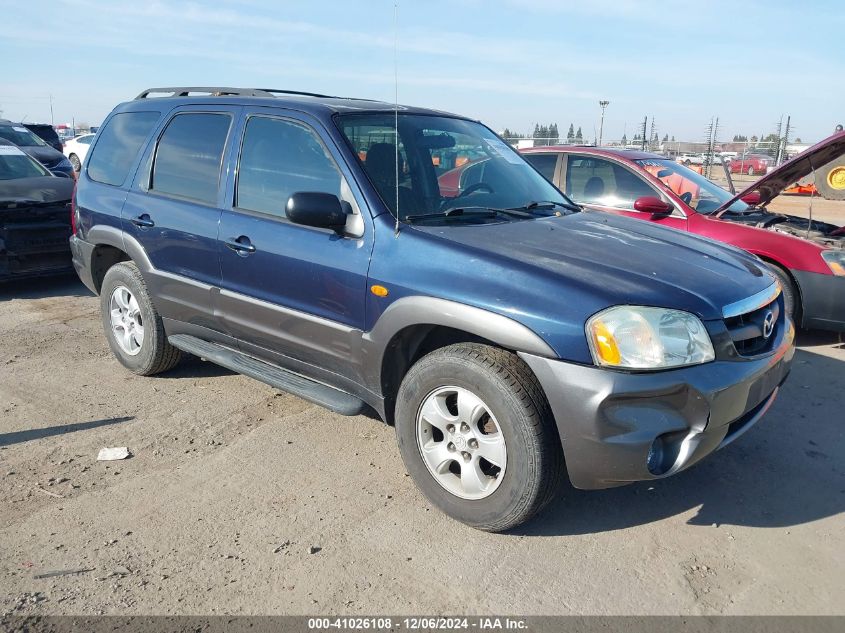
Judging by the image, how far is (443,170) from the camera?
4.01 meters

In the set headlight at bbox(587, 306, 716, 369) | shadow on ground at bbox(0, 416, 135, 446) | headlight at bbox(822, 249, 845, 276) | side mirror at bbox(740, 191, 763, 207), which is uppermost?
side mirror at bbox(740, 191, 763, 207)

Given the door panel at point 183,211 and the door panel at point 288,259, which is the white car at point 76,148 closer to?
the door panel at point 183,211

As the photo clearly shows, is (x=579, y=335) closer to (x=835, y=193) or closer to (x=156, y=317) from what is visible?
(x=156, y=317)

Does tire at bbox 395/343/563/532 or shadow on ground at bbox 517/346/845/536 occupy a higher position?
tire at bbox 395/343/563/532

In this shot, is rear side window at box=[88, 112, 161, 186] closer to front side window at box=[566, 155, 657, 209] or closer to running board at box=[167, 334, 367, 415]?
running board at box=[167, 334, 367, 415]

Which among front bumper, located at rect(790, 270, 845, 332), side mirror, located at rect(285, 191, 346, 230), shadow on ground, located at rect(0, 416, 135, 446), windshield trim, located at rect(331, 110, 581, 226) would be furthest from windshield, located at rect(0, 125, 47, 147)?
front bumper, located at rect(790, 270, 845, 332)

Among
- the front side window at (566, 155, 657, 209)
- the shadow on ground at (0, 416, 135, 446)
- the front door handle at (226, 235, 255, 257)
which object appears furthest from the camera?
the front side window at (566, 155, 657, 209)

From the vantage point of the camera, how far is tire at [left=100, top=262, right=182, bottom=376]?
15.8 feet

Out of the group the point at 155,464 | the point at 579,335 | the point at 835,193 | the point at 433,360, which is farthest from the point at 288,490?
the point at 835,193

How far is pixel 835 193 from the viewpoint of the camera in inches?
234

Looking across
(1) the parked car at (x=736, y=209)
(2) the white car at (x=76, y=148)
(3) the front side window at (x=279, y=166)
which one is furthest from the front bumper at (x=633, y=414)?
(2) the white car at (x=76, y=148)

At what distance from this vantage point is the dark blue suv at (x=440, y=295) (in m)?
2.79

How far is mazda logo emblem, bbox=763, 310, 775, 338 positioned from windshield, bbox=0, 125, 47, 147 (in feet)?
47.3

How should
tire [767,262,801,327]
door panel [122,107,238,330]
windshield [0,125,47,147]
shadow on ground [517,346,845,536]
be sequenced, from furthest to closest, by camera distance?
windshield [0,125,47,147] < tire [767,262,801,327] < door panel [122,107,238,330] < shadow on ground [517,346,845,536]
